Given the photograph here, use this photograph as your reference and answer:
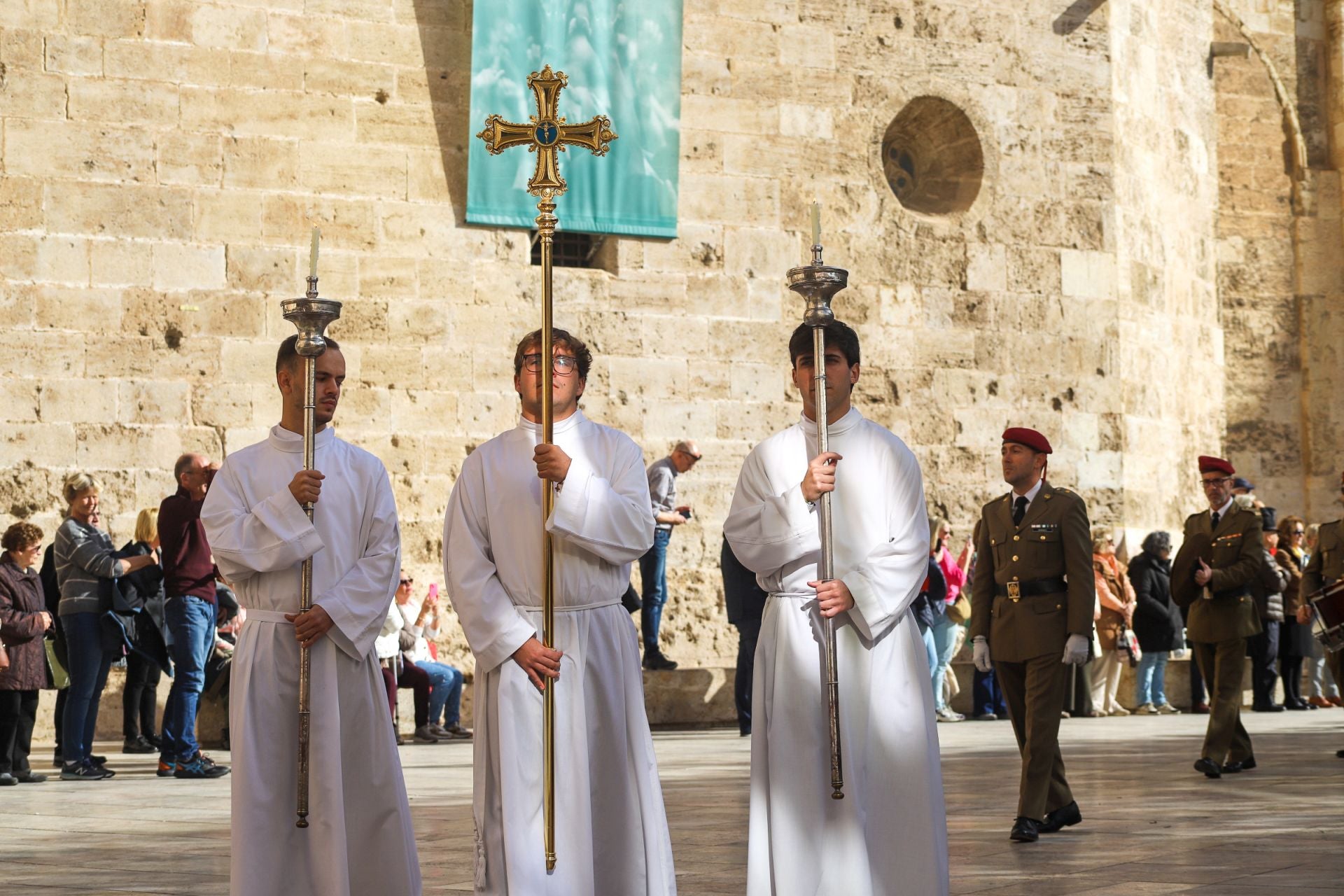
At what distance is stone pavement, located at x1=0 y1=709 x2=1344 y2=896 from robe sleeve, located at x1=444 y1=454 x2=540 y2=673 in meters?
1.22

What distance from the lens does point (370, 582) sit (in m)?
5.77

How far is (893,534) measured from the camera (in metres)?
5.76

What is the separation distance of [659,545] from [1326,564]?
16.2 ft

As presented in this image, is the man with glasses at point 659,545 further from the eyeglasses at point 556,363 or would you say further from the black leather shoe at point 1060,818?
the eyeglasses at point 556,363

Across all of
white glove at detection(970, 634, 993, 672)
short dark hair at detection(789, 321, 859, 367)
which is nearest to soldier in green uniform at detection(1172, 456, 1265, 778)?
white glove at detection(970, 634, 993, 672)

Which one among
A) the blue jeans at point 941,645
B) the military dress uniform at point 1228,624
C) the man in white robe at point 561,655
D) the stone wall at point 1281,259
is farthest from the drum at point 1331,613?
the stone wall at point 1281,259

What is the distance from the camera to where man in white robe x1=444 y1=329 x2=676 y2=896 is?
213 inches

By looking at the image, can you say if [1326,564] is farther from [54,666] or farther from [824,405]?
[54,666]

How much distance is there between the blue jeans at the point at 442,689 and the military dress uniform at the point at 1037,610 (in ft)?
18.3

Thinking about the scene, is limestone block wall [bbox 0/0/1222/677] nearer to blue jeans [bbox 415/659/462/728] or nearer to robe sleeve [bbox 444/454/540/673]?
blue jeans [bbox 415/659/462/728]

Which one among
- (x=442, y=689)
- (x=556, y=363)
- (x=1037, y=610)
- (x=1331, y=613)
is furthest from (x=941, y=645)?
(x=556, y=363)

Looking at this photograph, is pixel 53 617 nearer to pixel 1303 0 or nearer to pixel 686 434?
pixel 686 434

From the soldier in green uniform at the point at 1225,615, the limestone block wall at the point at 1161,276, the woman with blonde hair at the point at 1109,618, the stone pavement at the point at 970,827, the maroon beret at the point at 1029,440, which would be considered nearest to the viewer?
the stone pavement at the point at 970,827

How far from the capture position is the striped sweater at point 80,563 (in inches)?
414
